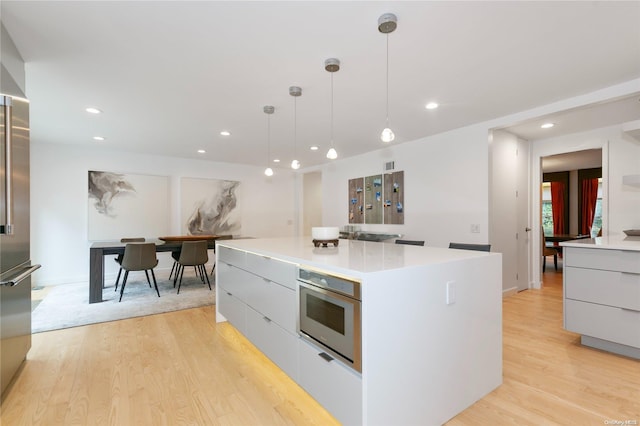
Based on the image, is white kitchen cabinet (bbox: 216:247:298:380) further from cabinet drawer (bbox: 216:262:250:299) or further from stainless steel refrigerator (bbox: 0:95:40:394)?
stainless steel refrigerator (bbox: 0:95:40:394)

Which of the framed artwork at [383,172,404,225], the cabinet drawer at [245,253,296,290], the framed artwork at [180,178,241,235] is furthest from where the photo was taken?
the framed artwork at [180,178,241,235]

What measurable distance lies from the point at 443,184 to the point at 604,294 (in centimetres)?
233

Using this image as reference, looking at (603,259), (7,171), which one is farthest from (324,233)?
(603,259)

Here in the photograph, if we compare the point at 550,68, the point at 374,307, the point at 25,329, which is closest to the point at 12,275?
the point at 25,329

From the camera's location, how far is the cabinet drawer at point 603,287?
2.39 metres

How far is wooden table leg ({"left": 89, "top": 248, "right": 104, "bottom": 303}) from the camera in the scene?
4125 millimetres

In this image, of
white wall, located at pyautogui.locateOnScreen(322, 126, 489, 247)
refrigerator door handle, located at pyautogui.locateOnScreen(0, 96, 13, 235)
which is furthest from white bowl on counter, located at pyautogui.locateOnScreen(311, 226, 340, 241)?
white wall, located at pyautogui.locateOnScreen(322, 126, 489, 247)

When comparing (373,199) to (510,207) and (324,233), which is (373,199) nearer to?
(510,207)

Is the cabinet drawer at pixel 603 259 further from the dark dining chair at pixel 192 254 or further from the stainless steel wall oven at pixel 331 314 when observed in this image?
the dark dining chair at pixel 192 254

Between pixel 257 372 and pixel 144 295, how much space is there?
120 inches

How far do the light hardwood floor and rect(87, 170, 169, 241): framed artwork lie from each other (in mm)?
3086

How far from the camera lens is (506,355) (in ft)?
8.29

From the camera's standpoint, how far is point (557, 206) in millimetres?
8375

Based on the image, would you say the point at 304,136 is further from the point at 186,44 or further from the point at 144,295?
the point at 144,295
